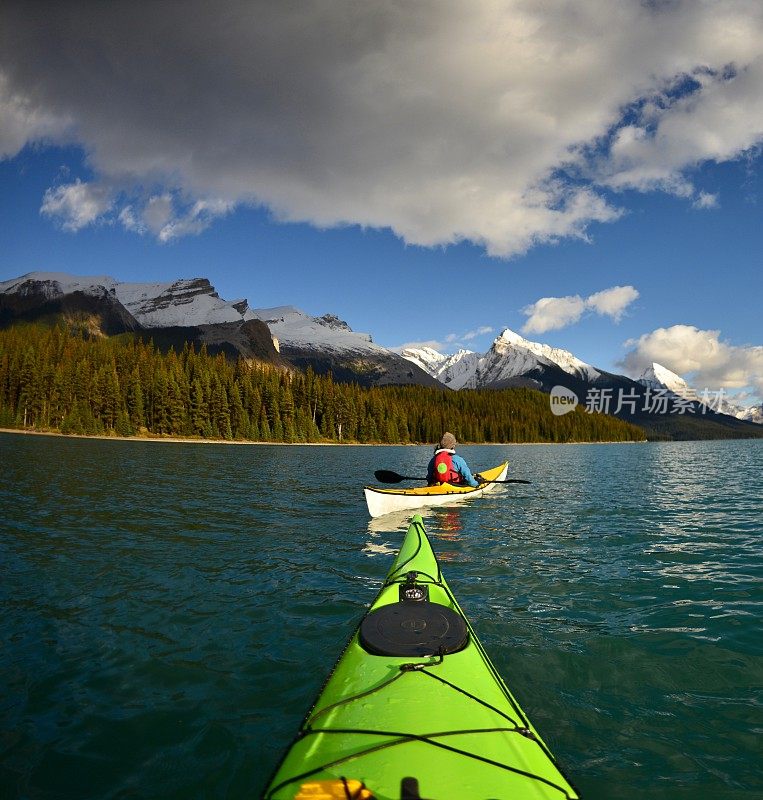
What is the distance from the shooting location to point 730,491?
2733cm

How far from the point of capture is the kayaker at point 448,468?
2044 cm

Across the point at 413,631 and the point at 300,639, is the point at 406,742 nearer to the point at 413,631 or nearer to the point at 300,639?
the point at 413,631

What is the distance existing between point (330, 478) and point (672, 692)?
29.5 metres

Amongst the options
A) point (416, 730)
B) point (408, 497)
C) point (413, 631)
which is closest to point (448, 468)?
point (408, 497)

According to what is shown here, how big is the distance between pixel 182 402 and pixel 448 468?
295ft

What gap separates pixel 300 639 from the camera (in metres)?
7.68

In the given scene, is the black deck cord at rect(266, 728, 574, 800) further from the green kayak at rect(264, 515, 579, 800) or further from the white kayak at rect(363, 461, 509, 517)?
the white kayak at rect(363, 461, 509, 517)

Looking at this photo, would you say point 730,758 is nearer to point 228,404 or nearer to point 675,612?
point 675,612

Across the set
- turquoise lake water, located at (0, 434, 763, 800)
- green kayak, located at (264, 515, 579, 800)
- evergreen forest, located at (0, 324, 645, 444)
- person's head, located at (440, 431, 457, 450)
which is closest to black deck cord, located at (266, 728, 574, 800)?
green kayak, located at (264, 515, 579, 800)

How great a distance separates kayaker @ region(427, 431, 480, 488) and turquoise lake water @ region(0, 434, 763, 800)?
3.46m

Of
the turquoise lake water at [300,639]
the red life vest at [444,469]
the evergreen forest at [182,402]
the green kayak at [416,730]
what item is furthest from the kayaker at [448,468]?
the evergreen forest at [182,402]

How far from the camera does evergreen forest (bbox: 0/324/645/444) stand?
303 feet

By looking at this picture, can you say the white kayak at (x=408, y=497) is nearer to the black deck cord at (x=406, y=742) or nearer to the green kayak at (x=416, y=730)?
the green kayak at (x=416, y=730)

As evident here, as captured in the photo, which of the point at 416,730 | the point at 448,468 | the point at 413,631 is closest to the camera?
the point at 416,730
